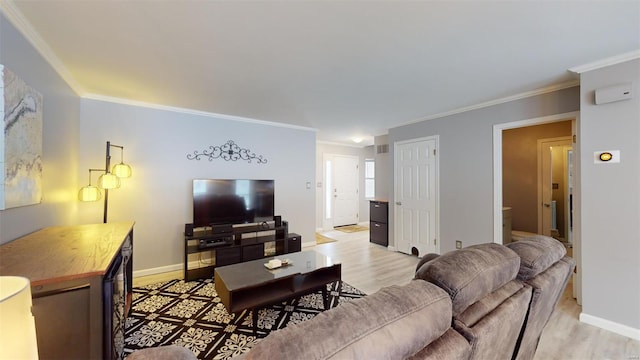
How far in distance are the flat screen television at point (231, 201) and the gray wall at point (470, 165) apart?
2724 mm

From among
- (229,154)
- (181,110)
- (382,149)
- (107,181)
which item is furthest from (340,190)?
(107,181)

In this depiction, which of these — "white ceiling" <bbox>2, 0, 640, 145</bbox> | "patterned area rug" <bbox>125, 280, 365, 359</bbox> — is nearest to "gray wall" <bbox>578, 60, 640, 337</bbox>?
"white ceiling" <bbox>2, 0, 640, 145</bbox>

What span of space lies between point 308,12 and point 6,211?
222 centimetres

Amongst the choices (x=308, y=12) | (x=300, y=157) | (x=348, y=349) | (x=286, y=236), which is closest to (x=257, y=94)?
(x=308, y=12)

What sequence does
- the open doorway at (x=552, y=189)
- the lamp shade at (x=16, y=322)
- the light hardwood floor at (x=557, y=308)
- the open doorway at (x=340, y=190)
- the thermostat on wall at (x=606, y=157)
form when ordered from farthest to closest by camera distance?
the open doorway at (x=340, y=190) → the open doorway at (x=552, y=189) → the thermostat on wall at (x=606, y=157) → the light hardwood floor at (x=557, y=308) → the lamp shade at (x=16, y=322)

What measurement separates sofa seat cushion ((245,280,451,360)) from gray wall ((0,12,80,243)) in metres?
2.03

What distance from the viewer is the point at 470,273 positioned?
953mm

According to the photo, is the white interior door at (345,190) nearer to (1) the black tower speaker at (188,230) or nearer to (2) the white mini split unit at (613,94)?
(1) the black tower speaker at (188,230)

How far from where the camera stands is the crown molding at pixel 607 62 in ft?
6.65

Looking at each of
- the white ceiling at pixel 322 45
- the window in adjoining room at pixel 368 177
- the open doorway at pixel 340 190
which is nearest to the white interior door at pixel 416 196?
the white ceiling at pixel 322 45

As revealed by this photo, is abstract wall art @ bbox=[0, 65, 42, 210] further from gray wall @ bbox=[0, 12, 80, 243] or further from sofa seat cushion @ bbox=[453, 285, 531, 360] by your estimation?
sofa seat cushion @ bbox=[453, 285, 531, 360]

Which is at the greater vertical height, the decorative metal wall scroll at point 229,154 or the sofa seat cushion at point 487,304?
the decorative metal wall scroll at point 229,154

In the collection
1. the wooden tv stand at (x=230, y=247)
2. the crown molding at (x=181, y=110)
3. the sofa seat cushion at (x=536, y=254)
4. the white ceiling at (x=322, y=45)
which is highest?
the white ceiling at (x=322, y=45)

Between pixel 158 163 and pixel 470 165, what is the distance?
4349mm
